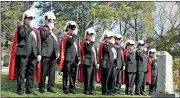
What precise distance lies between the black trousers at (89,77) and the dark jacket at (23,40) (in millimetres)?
1510

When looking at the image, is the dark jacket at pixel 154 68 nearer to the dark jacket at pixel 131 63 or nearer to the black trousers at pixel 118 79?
the dark jacket at pixel 131 63

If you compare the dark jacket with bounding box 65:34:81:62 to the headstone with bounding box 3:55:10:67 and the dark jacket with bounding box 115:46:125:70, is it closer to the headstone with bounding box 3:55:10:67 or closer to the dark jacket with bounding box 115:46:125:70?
the dark jacket with bounding box 115:46:125:70

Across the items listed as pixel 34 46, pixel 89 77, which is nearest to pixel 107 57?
pixel 89 77

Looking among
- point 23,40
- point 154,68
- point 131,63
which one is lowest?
point 154,68

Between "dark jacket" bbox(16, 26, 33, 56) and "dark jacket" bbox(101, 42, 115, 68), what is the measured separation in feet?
6.08

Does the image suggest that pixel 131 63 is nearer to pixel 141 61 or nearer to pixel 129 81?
pixel 141 61

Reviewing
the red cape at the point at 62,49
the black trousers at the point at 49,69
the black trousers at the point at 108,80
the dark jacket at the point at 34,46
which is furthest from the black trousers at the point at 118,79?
the dark jacket at the point at 34,46

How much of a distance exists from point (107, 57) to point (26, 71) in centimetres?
193

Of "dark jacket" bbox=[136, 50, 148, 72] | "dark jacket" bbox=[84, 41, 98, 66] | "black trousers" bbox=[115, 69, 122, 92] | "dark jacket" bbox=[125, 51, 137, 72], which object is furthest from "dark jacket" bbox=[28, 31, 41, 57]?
"dark jacket" bbox=[136, 50, 148, 72]


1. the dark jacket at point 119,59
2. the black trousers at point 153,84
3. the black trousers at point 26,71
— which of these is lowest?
the black trousers at point 153,84

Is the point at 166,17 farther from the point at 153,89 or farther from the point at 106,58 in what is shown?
the point at 106,58

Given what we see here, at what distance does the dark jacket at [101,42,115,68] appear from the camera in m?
8.41

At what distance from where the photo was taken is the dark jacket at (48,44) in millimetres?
7551

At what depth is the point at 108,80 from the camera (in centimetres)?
857
